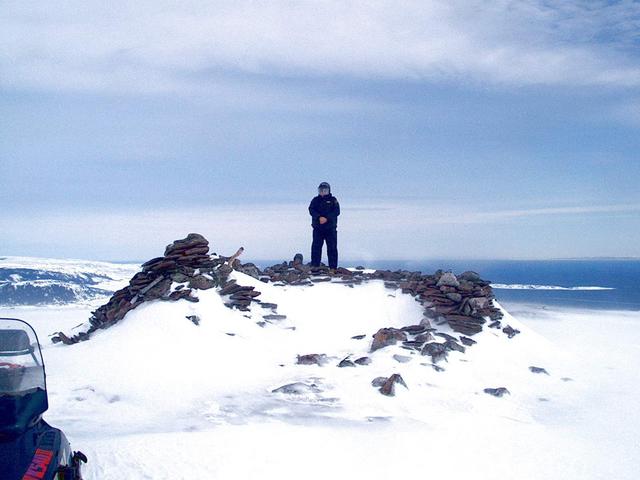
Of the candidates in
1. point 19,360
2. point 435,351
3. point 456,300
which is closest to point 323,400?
point 435,351

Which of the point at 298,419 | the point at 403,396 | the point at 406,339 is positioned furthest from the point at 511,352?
the point at 298,419

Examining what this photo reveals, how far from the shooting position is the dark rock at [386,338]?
12.6 metres

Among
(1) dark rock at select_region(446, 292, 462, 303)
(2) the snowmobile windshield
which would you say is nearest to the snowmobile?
(2) the snowmobile windshield

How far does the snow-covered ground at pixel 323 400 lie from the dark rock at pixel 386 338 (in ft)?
1.27

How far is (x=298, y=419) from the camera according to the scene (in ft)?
28.2

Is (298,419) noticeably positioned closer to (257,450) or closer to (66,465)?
(257,450)

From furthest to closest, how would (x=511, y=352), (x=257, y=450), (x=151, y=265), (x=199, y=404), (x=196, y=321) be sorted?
(x=151, y=265) → (x=511, y=352) → (x=196, y=321) → (x=199, y=404) → (x=257, y=450)

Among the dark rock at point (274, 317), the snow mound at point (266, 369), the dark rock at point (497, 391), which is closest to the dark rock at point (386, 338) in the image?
the snow mound at point (266, 369)

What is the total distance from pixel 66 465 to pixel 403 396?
6.77m

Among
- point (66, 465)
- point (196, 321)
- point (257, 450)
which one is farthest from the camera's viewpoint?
point (196, 321)

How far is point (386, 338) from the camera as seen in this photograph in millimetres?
12695

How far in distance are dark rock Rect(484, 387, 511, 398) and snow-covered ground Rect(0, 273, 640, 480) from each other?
0.55 ft

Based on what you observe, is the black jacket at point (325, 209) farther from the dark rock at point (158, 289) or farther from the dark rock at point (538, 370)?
the dark rock at point (538, 370)

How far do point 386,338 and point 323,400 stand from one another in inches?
137
